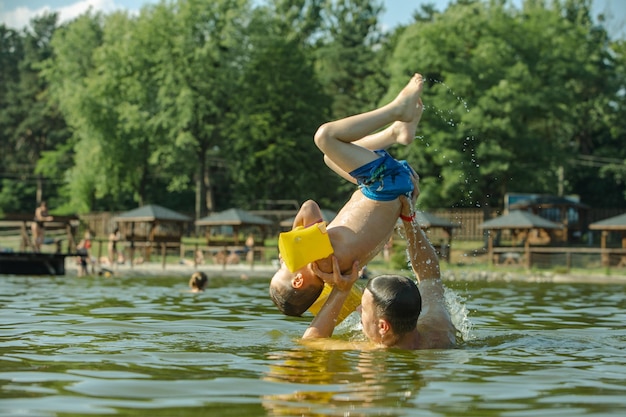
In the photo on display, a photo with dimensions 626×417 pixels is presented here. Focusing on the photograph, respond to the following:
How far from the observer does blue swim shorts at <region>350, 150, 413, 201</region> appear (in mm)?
8312

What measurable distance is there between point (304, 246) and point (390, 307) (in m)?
0.89

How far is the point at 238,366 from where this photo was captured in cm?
714

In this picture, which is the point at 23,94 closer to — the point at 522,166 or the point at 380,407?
the point at 522,166

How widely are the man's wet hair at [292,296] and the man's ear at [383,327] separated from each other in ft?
2.52

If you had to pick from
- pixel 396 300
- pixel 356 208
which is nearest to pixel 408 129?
pixel 356 208

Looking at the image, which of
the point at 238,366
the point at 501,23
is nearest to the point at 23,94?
the point at 501,23

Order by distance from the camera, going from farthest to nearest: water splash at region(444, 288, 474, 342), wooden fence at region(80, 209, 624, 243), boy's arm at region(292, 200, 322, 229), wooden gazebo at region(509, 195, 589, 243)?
wooden gazebo at region(509, 195, 589, 243), wooden fence at region(80, 209, 624, 243), water splash at region(444, 288, 474, 342), boy's arm at region(292, 200, 322, 229)

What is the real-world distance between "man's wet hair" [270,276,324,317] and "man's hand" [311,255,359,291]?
7.9 inches

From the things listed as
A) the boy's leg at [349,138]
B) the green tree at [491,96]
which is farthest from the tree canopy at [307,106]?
the boy's leg at [349,138]

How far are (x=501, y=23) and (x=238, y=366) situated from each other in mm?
53761

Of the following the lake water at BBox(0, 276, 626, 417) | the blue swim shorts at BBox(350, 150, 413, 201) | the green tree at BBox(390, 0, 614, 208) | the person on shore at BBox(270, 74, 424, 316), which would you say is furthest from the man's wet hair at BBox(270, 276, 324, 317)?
the green tree at BBox(390, 0, 614, 208)

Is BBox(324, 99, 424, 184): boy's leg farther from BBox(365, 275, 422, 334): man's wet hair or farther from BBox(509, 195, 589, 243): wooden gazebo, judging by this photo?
BBox(509, 195, 589, 243): wooden gazebo

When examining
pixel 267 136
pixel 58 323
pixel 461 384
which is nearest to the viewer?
pixel 461 384

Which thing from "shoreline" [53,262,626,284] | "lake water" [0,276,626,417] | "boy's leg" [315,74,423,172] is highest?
"boy's leg" [315,74,423,172]
